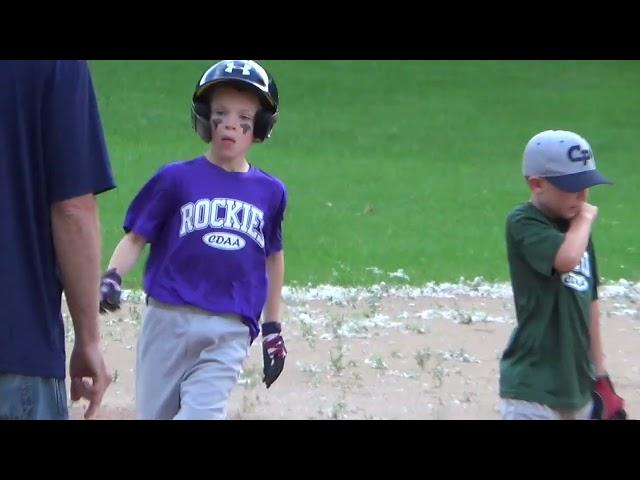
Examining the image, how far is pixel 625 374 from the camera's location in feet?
27.3

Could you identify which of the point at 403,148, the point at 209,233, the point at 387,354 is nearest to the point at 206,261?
the point at 209,233

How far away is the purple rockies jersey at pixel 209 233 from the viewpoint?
5.52 meters

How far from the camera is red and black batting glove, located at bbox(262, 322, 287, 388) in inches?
233

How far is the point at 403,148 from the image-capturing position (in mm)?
19297

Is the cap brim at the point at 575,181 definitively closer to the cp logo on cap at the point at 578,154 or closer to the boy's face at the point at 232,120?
the cp logo on cap at the point at 578,154

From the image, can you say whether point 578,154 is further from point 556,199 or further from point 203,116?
point 203,116

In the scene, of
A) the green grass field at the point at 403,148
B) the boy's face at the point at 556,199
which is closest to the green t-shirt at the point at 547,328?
the boy's face at the point at 556,199

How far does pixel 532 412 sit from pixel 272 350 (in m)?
1.29

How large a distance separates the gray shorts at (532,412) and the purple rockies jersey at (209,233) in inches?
42.5

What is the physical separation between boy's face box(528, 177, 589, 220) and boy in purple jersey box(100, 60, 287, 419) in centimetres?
106
